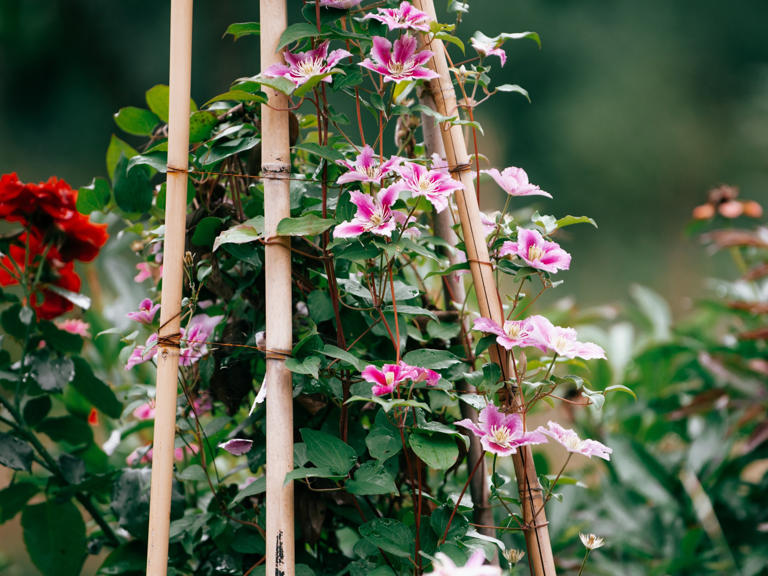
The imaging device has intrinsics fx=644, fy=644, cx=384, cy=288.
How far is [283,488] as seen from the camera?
60cm

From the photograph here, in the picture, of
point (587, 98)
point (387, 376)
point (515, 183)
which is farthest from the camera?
point (587, 98)

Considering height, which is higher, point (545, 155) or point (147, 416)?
point (545, 155)

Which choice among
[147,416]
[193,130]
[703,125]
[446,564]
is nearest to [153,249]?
[193,130]

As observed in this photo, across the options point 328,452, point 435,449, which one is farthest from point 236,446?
point 435,449

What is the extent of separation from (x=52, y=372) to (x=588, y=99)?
272cm

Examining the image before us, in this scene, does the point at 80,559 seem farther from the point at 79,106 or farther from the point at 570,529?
the point at 79,106

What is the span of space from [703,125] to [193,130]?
287cm

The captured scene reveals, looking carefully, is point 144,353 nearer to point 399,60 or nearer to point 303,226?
point 303,226

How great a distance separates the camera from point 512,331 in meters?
0.61

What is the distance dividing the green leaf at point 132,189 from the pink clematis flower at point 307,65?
0.28 metres

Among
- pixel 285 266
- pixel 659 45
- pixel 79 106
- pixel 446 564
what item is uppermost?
pixel 659 45

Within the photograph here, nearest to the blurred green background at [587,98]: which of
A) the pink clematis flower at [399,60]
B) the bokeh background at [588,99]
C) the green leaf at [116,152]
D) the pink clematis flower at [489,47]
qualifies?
the bokeh background at [588,99]

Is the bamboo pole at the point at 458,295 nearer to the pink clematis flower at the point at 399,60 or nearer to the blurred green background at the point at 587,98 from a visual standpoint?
the pink clematis flower at the point at 399,60

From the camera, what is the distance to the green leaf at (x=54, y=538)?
860mm
